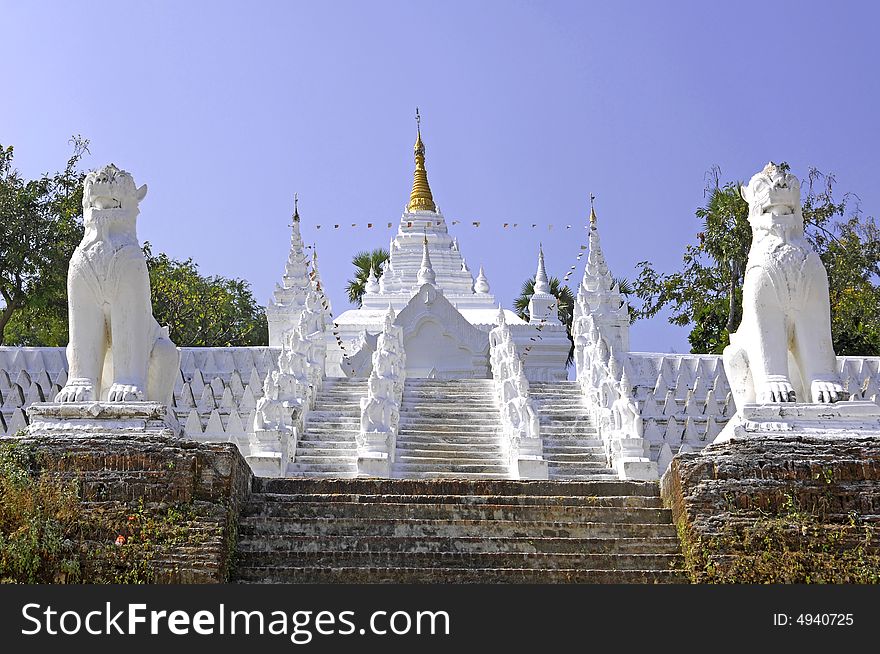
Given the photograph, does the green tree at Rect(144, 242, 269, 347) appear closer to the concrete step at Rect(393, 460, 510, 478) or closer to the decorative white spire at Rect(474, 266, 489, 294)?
the decorative white spire at Rect(474, 266, 489, 294)

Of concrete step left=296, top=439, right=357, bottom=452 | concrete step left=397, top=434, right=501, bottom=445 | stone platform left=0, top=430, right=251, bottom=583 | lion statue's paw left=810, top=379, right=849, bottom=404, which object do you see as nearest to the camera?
stone platform left=0, top=430, right=251, bottom=583

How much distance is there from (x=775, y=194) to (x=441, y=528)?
4221 mm

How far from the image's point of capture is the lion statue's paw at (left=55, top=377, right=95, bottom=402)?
1049cm

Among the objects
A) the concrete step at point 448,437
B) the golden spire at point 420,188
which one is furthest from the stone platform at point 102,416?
the golden spire at point 420,188

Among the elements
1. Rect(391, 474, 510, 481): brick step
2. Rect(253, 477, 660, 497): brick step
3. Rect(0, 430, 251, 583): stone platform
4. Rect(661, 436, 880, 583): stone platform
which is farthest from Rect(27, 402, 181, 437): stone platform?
Rect(391, 474, 510, 481): brick step

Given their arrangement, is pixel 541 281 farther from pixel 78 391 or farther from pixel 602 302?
pixel 78 391

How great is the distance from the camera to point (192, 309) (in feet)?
121

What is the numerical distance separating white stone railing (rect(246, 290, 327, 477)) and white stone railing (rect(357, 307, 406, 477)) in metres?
1.05

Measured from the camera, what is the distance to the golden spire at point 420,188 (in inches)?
1779

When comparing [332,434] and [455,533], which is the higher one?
[332,434]

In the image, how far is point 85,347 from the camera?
10719mm

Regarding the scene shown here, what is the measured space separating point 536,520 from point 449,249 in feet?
106

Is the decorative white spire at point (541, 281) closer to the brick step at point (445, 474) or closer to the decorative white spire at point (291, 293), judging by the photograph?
the decorative white spire at point (291, 293)

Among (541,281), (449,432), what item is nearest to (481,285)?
(541,281)
